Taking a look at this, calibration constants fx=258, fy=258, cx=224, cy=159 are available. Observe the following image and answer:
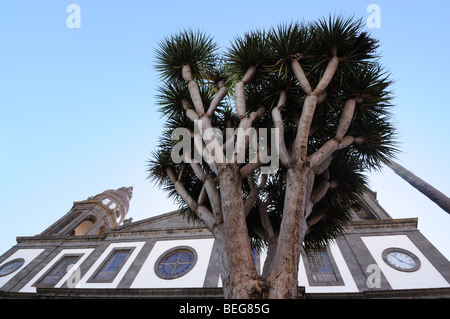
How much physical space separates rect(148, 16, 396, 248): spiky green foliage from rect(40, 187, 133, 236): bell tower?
58.6 feet

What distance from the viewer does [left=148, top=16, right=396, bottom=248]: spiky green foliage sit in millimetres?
6195

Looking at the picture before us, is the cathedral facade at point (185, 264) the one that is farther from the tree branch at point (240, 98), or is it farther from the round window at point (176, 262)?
the tree branch at point (240, 98)

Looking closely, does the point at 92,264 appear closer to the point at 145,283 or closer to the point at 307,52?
the point at 145,283

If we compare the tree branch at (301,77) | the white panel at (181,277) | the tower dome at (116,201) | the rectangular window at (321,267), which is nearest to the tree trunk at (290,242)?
the tree branch at (301,77)

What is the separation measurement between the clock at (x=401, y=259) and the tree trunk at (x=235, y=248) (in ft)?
37.9

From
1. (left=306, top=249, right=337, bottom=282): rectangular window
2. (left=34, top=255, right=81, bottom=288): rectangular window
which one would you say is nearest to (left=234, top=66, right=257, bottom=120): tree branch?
(left=306, top=249, right=337, bottom=282): rectangular window

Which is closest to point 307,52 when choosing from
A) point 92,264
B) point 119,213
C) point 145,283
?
point 145,283

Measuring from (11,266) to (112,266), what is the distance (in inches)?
294

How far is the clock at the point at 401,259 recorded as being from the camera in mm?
11734

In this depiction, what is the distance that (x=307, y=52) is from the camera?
20.4ft

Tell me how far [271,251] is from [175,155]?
3462 millimetres

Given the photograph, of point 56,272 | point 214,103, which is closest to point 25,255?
point 56,272

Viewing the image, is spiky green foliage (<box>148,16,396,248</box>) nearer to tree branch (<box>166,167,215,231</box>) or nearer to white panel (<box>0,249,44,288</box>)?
tree branch (<box>166,167,215,231</box>)

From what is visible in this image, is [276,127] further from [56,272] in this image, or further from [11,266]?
[11,266]
